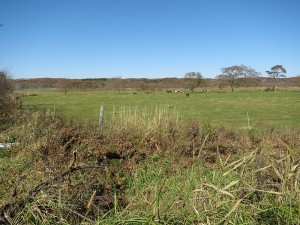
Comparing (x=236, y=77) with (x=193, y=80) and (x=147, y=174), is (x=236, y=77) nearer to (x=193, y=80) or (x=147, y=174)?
(x=193, y=80)

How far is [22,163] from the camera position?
7477mm

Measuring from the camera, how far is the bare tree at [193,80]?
67625mm

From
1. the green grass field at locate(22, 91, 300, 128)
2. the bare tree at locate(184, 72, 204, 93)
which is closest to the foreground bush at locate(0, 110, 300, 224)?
the green grass field at locate(22, 91, 300, 128)

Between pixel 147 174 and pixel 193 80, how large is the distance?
65.5m

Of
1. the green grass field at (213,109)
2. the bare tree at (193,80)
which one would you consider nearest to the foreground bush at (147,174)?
the green grass field at (213,109)

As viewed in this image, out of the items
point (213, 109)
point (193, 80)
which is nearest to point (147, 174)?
point (213, 109)

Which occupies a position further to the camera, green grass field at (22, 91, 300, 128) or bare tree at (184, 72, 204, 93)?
bare tree at (184, 72, 204, 93)

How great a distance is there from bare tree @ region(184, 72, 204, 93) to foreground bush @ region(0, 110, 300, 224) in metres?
56.5

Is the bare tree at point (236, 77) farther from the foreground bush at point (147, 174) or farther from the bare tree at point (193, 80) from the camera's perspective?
the foreground bush at point (147, 174)

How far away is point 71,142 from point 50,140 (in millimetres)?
622

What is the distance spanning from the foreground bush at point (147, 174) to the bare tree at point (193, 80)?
56517mm

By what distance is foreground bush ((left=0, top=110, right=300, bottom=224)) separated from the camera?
2113 mm

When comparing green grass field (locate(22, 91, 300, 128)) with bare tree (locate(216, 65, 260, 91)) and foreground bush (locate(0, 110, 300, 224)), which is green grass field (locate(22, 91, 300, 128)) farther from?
bare tree (locate(216, 65, 260, 91))

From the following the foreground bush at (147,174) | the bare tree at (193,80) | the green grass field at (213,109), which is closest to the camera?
the foreground bush at (147,174)
